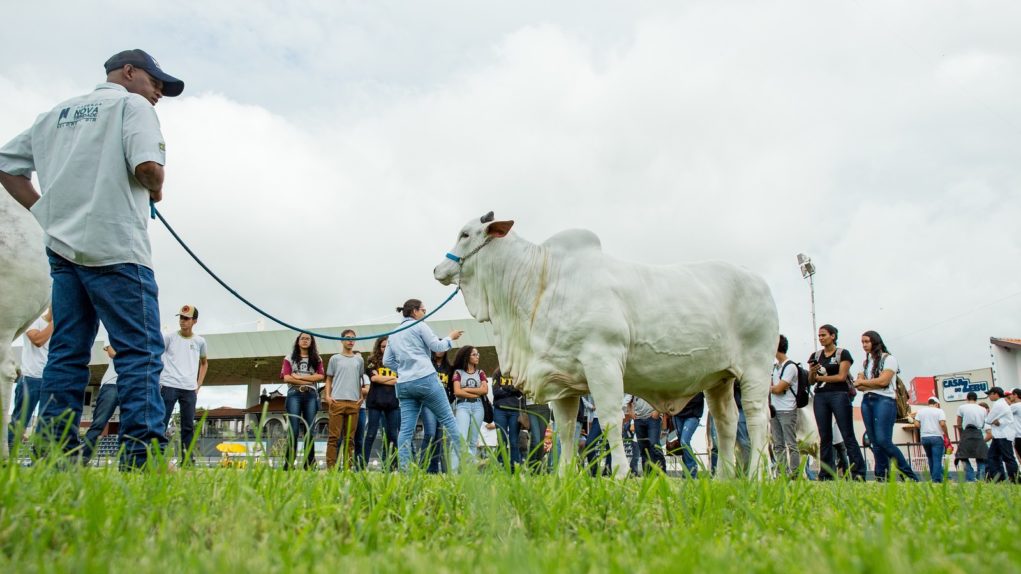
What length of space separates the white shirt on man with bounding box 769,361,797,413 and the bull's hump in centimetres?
487

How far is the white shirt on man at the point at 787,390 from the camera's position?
9.57 m

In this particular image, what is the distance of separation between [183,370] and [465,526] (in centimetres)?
648

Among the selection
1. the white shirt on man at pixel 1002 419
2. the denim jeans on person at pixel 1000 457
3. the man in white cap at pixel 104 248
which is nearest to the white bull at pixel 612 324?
the man in white cap at pixel 104 248

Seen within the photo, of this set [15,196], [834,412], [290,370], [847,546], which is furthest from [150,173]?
[834,412]

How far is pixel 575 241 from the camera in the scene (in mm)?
5758

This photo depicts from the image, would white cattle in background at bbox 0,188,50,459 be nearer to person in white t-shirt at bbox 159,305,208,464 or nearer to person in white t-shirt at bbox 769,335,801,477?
person in white t-shirt at bbox 159,305,208,464

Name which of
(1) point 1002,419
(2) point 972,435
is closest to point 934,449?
(2) point 972,435

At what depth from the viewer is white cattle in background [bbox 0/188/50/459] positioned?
4.30 m

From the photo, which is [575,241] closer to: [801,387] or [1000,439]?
[801,387]

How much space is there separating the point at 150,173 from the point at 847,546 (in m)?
3.53

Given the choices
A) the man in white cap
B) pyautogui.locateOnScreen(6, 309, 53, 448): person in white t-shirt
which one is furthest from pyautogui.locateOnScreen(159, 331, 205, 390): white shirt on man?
the man in white cap

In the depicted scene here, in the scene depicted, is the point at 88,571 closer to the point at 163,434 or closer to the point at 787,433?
the point at 163,434

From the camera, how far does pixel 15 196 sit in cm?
421

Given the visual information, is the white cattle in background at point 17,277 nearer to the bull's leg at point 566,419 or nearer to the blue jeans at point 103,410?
the bull's leg at point 566,419
